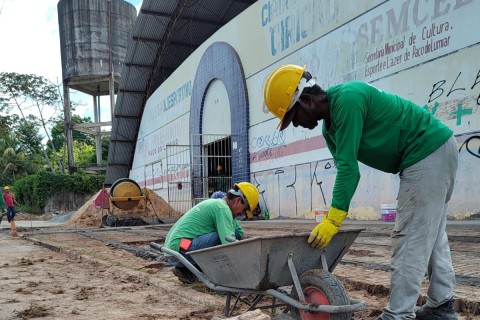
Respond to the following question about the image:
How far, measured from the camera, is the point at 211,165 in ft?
68.7

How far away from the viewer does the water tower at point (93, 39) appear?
1330 inches

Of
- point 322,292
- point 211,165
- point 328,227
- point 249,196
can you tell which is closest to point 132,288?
point 249,196

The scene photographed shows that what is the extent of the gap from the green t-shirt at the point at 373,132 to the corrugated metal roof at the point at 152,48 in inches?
894

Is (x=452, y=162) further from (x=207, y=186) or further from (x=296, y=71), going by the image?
(x=207, y=186)

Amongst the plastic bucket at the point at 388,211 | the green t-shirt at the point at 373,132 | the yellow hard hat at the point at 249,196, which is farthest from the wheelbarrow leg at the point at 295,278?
the plastic bucket at the point at 388,211

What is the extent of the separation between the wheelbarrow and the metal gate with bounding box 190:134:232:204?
1549 centimetres

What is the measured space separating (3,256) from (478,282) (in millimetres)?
7946

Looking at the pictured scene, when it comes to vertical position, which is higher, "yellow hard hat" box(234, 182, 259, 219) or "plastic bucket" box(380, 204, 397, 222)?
"yellow hard hat" box(234, 182, 259, 219)

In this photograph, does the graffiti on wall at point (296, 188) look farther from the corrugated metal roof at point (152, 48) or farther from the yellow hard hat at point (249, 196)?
the corrugated metal roof at point (152, 48)

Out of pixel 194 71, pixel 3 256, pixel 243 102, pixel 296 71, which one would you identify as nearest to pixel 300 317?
pixel 296 71

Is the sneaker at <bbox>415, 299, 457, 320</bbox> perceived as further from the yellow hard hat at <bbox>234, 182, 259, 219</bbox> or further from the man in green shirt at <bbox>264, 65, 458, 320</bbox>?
the yellow hard hat at <bbox>234, 182, 259, 219</bbox>

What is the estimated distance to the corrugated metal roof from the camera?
24500 mm

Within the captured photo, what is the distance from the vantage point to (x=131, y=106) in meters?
30.3

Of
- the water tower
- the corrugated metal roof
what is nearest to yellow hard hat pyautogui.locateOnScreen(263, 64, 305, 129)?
the corrugated metal roof
